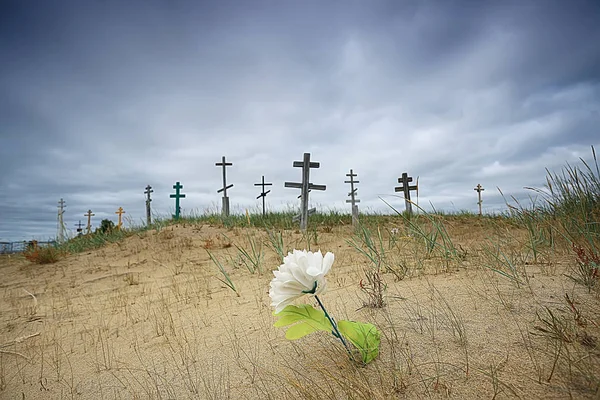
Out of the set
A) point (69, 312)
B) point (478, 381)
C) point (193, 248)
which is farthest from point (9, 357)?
point (193, 248)

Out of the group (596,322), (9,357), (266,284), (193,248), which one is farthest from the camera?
(193,248)

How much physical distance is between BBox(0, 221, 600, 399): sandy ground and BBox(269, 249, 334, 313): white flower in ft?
1.37

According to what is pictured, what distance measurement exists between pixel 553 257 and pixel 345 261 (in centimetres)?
266

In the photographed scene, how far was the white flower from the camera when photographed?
5.19 feet

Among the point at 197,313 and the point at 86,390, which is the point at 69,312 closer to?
the point at 197,313

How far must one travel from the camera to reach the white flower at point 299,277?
1582 millimetres

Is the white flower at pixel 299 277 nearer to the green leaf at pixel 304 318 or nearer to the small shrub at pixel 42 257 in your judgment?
the green leaf at pixel 304 318

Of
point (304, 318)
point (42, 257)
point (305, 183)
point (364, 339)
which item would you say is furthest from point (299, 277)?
point (42, 257)

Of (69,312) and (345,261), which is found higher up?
(345,261)

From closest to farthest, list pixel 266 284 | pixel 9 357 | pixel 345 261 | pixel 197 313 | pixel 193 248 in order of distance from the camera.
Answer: pixel 9 357 → pixel 197 313 → pixel 266 284 → pixel 345 261 → pixel 193 248

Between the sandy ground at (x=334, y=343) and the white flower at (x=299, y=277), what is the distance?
0.42 meters

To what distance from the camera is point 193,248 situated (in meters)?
8.69

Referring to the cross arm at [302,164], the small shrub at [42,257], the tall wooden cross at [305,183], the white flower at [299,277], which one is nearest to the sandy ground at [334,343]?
the white flower at [299,277]

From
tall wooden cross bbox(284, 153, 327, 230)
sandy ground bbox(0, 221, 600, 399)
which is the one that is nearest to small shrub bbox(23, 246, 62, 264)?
sandy ground bbox(0, 221, 600, 399)
